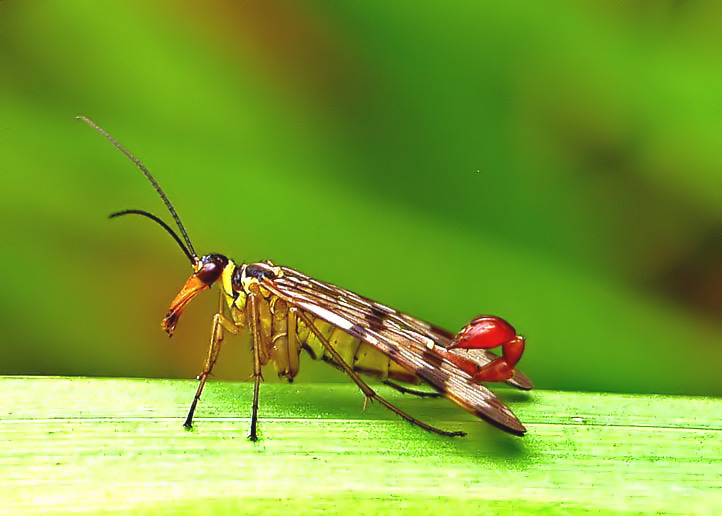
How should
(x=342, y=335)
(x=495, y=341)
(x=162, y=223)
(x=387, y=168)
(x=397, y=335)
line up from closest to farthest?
(x=495, y=341)
(x=397, y=335)
(x=162, y=223)
(x=342, y=335)
(x=387, y=168)

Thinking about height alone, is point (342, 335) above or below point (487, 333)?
below

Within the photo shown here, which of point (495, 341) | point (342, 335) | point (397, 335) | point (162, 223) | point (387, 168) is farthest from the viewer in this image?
point (387, 168)

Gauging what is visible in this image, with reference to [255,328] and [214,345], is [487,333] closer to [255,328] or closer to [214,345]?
[255,328]

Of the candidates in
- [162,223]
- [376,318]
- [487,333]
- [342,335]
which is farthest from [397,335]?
[162,223]

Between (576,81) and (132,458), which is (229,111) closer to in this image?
(576,81)

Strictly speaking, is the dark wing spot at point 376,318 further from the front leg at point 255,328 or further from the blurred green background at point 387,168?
the blurred green background at point 387,168

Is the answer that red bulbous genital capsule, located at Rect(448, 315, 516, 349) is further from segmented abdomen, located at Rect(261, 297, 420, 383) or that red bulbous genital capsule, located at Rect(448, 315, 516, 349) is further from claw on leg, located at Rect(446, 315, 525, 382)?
segmented abdomen, located at Rect(261, 297, 420, 383)

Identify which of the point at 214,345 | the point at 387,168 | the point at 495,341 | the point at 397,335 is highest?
the point at 387,168

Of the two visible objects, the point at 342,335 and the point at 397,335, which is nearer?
the point at 397,335
